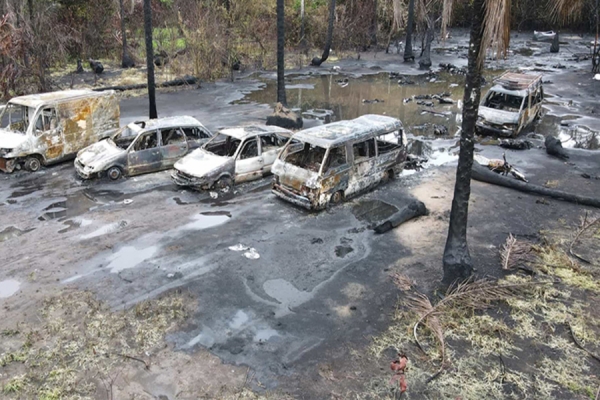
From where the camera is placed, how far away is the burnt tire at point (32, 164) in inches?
534

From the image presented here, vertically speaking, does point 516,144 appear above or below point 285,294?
above

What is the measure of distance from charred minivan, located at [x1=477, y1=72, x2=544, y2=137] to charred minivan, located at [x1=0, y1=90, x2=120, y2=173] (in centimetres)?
1254

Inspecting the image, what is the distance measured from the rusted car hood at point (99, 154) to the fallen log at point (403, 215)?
715cm

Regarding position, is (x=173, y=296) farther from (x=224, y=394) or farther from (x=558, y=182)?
(x=558, y=182)

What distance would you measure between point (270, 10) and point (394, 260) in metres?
27.3

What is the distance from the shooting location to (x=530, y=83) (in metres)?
18.4

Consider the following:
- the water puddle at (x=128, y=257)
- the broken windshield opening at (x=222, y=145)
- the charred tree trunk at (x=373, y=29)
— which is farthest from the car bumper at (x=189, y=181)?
the charred tree trunk at (x=373, y=29)

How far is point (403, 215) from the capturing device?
10.7 m

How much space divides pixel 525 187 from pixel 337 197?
15.5 feet

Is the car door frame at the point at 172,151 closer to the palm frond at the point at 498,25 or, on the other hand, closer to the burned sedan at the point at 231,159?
the burned sedan at the point at 231,159

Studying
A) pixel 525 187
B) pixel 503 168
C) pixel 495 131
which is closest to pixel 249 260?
pixel 525 187

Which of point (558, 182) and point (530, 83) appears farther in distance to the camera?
point (530, 83)

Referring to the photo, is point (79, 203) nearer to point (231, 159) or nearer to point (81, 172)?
point (81, 172)

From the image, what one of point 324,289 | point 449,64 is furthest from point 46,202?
point 449,64
